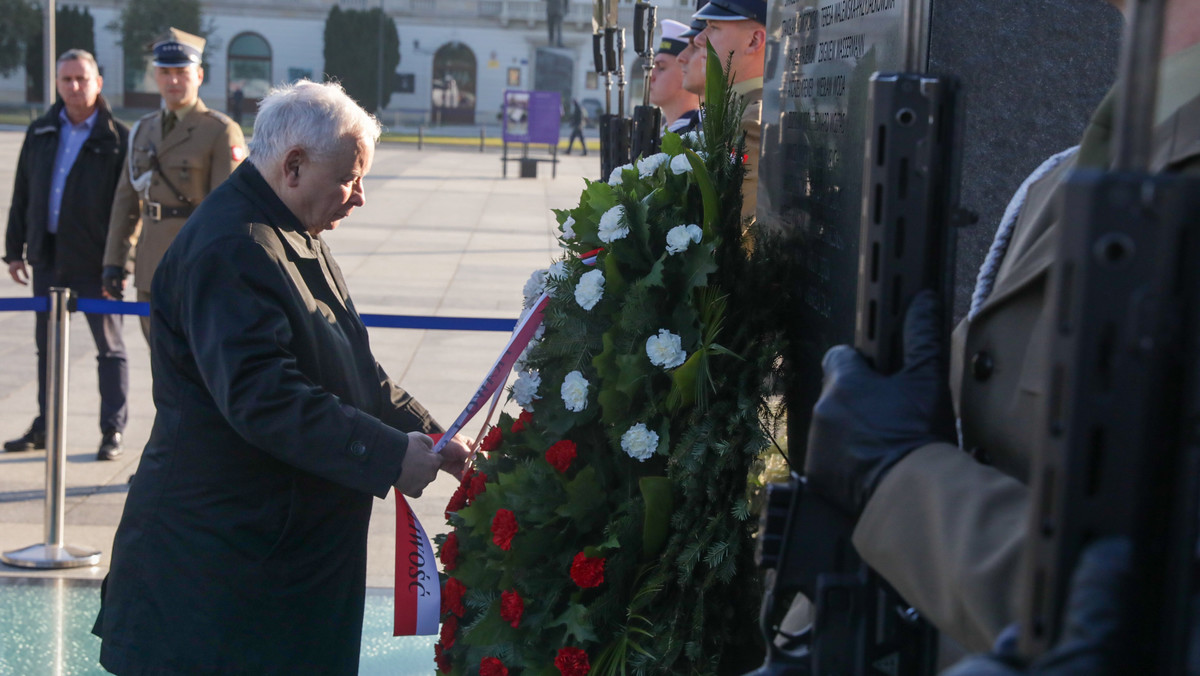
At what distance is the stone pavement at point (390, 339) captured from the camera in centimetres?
525

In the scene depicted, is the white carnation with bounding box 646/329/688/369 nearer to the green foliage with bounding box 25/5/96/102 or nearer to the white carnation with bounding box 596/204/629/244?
the white carnation with bounding box 596/204/629/244

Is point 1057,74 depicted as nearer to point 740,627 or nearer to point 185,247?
point 740,627

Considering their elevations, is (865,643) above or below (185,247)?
below

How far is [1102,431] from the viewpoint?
0.95m

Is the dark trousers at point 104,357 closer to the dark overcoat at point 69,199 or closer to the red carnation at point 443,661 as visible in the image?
the dark overcoat at point 69,199

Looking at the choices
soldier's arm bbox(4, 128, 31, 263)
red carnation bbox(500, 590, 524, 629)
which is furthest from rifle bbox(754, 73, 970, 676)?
soldier's arm bbox(4, 128, 31, 263)

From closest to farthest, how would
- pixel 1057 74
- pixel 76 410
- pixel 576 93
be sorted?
pixel 1057 74 < pixel 76 410 < pixel 576 93

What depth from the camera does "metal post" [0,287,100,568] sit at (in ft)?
15.2

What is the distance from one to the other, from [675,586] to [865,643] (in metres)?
0.90

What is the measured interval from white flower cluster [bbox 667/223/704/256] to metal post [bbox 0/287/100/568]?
3.13m

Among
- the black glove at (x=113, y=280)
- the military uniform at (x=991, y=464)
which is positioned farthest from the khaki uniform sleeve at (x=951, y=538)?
the black glove at (x=113, y=280)

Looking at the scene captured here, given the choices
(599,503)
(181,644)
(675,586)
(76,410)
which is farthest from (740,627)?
(76,410)

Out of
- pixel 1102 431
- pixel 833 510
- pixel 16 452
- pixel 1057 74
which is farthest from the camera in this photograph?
pixel 16 452

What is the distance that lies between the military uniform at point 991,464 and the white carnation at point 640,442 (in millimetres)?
924
